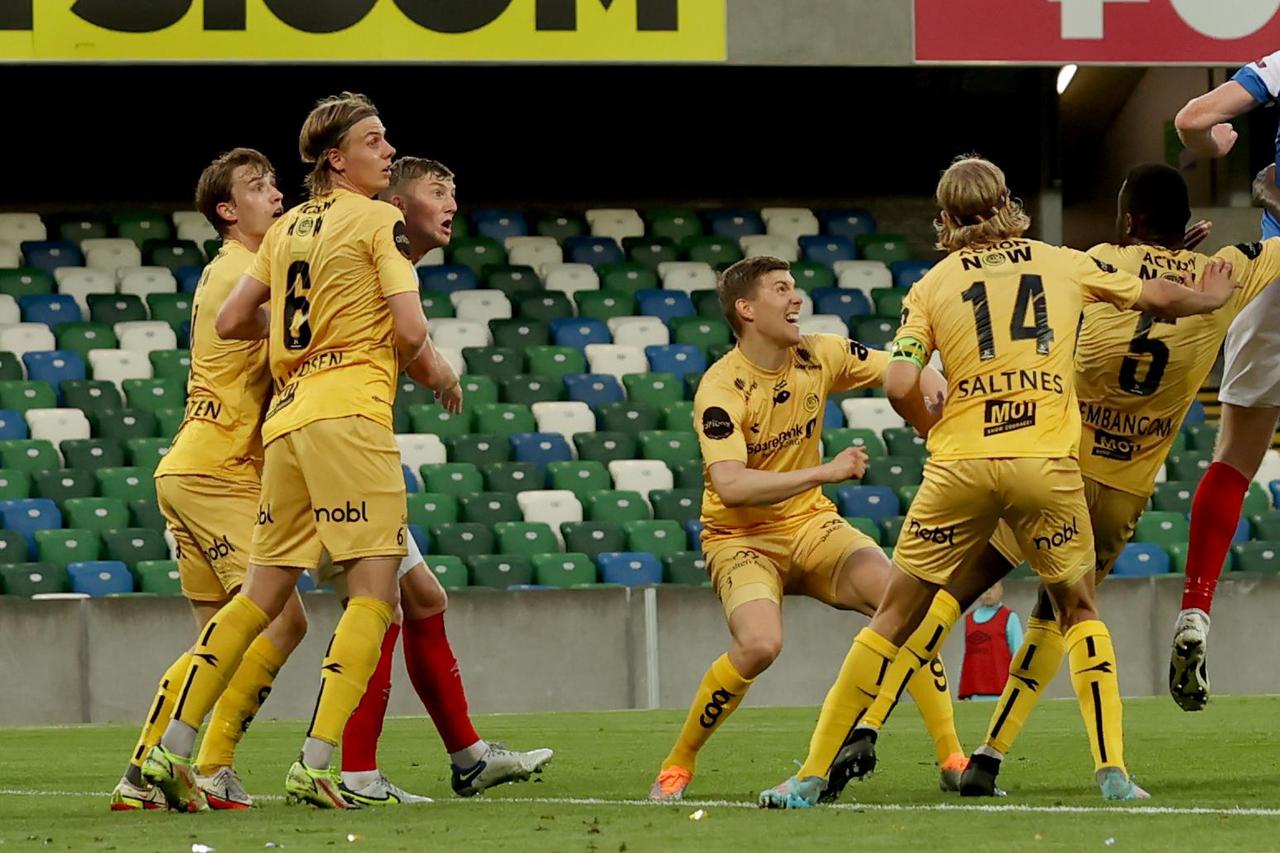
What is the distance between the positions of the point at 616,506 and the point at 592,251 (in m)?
4.38

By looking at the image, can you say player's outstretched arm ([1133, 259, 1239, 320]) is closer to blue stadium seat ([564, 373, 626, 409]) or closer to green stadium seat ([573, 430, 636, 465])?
green stadium seat ([573, 430, 636, 465])

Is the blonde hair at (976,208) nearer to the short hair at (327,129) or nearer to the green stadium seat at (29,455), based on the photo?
the short hair at (327,129)

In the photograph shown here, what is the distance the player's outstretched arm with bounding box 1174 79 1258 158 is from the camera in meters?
6.48

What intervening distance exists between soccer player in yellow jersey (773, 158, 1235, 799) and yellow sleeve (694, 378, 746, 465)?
0.82 metres

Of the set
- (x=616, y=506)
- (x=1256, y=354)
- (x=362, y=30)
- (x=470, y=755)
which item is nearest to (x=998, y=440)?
(x=1256, y=354)

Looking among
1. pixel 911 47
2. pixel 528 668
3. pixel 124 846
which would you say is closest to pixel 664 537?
pixel 528 668

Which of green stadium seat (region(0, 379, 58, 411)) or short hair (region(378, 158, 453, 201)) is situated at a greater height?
short hair (region(378, 158, 453, 201))

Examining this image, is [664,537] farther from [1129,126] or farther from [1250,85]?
[1129,126]

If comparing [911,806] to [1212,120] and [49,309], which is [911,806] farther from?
[49,309]

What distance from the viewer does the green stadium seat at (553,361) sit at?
17.1 metres

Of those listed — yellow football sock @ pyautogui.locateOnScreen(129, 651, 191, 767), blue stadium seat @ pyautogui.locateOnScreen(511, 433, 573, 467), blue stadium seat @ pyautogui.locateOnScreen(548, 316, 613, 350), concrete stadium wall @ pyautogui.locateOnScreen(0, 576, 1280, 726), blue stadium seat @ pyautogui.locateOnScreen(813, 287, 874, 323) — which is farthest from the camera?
blue stadium seat @ pyautogui.locateOnScreen(813, 287, 874, 323)

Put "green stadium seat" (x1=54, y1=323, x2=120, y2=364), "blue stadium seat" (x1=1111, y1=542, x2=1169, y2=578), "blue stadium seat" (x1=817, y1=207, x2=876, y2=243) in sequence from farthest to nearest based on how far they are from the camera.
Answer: "blue stadium seat" (x1=817, y1=207, x2=876, y2=243), "green stadium seat" (x1=54, y1=323, x2=120, y2=364), "blue stadium seat" (x1=1111, y1=542, x2=1169, y2=578)

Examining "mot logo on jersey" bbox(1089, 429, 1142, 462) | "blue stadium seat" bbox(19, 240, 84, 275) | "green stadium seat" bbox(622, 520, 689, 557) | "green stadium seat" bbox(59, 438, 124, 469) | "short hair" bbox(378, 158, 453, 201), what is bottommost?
"green stadium seat" bbox(622, 520, 689, 557)

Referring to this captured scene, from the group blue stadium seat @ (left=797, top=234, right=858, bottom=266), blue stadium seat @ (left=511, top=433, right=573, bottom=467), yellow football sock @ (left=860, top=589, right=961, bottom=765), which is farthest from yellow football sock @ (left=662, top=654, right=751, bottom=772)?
blue stadium seat @ (left=797, top=234, right=858, bottom=266)
